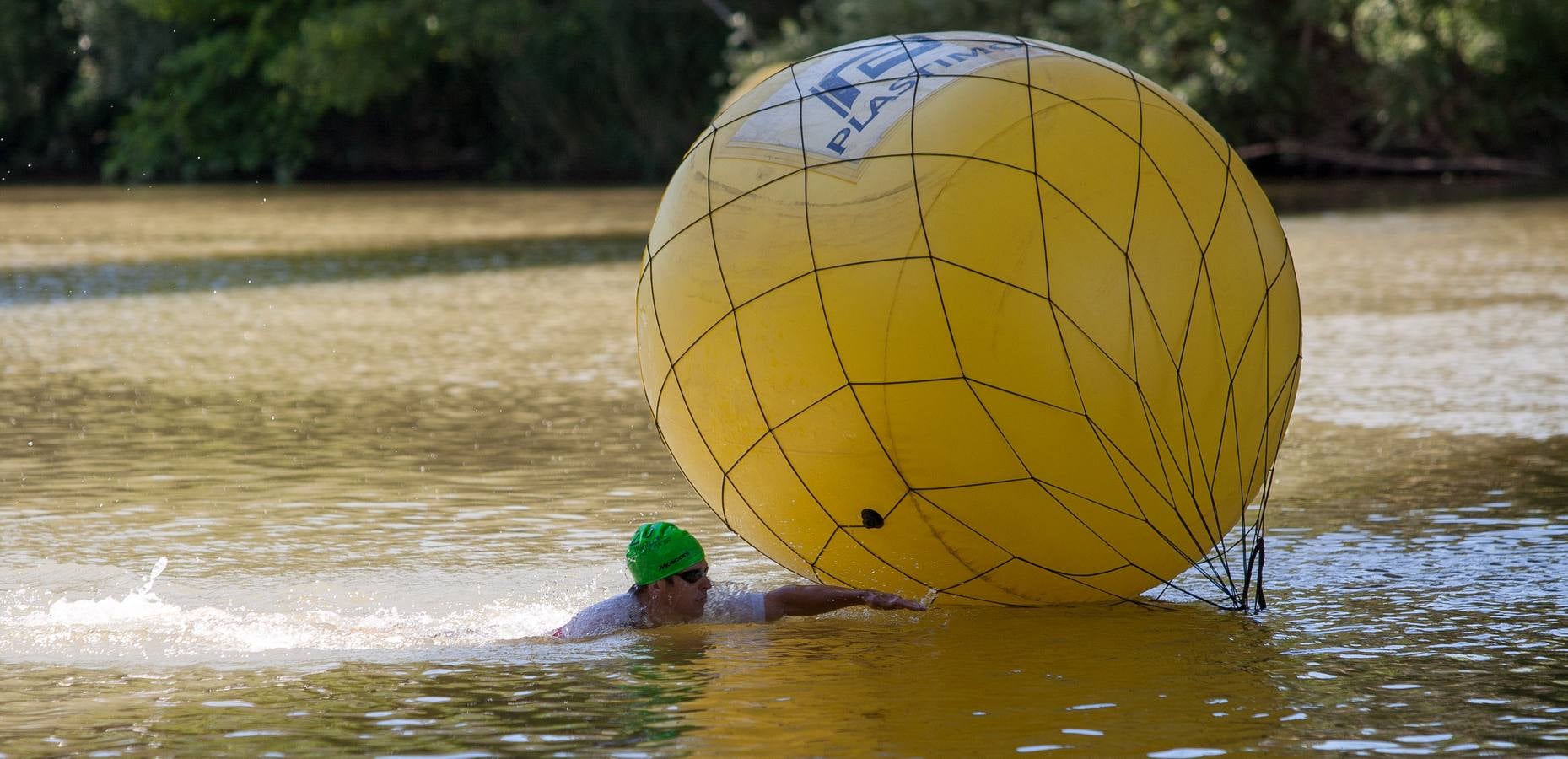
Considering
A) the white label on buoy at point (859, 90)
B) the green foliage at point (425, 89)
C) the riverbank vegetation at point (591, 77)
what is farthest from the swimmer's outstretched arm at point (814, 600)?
the green foliage at point (425, 89)

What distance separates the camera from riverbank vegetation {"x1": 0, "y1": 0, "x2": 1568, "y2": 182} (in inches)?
1184

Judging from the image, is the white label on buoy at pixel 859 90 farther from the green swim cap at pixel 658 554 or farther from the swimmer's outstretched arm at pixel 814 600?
the swimmer's outstretched arm at pixel 814 600

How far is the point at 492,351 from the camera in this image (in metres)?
12.8

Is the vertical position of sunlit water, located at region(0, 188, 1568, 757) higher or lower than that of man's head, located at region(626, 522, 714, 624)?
lower

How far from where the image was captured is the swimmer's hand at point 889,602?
18.9ft

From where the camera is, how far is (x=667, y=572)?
5941 mm

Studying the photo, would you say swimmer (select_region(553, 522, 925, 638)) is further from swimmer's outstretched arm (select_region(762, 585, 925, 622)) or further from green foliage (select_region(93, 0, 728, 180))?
green foliage (select_region(93, 0, 728, 180))

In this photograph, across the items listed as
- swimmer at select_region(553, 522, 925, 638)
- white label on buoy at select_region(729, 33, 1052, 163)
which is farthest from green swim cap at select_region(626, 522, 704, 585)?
white label on buoy at select_region(729, 33, 1052, 163)

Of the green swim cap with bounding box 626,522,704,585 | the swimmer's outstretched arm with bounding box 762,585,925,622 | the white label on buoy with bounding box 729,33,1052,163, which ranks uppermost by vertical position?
the white label on buoy with bounding box 729,33,1052,163

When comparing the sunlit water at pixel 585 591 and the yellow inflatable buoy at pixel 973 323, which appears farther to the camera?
the yellow inflatable buoy at pixel 973 323

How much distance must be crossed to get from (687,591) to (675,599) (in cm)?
5

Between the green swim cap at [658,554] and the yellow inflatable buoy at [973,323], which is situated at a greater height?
the yellow inflatable buoy at [973,323]

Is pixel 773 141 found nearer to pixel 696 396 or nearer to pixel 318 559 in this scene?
pixel 696 396

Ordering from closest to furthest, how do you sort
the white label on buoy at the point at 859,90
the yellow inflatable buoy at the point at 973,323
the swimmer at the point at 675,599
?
the yellow inflatable buoy at the point at 973,323, the white label on buoy at the point at 859,90, the swimmer at the point at 675,599
